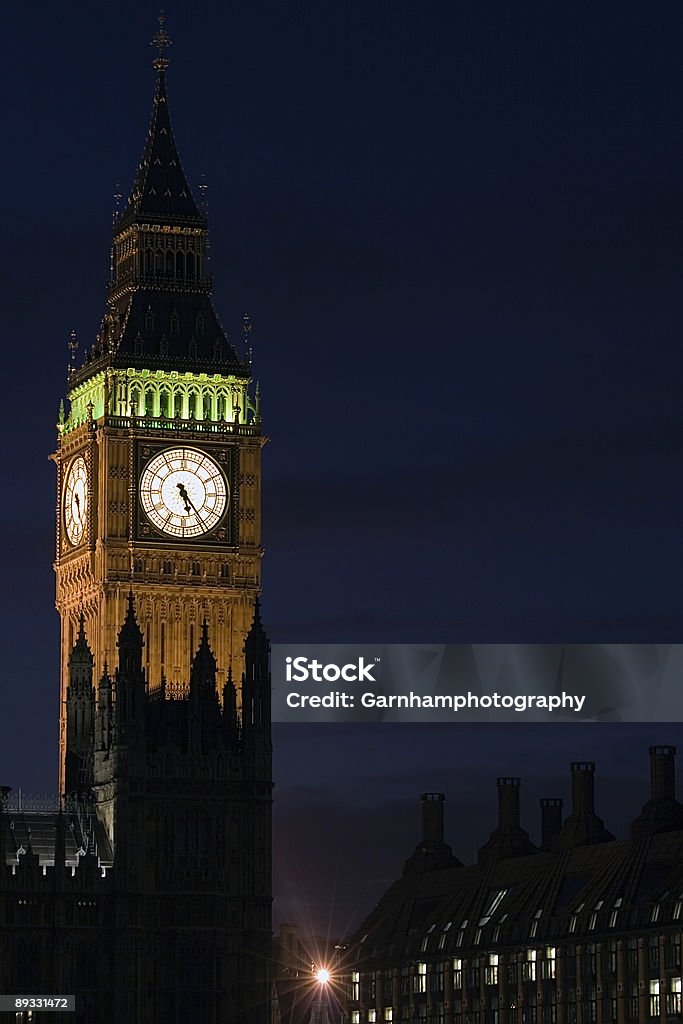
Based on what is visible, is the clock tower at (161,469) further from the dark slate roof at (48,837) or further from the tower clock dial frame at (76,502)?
the dark slate roof at (48,837)

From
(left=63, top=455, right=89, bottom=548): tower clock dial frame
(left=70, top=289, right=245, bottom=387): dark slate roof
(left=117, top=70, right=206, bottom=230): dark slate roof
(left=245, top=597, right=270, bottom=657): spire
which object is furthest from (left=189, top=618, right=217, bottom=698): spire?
(left=117, top=70, right=206, bottom=230): dark slate roof

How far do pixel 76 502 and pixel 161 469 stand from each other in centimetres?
680

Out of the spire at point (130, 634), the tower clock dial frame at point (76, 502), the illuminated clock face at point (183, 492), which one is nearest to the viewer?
the spire at point (130, 634)

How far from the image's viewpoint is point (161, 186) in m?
195

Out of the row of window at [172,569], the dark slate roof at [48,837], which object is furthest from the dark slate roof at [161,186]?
the dark slate roof at [48,837]

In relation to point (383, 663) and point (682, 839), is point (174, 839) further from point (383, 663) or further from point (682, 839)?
point (383, 663)

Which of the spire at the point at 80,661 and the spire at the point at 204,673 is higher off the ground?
the spire at the point at 80,661

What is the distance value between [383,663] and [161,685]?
6707 centimetres

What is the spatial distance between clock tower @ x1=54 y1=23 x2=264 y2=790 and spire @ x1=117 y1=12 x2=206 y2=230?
118 millimetres

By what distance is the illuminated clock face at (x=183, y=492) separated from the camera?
18838 cm

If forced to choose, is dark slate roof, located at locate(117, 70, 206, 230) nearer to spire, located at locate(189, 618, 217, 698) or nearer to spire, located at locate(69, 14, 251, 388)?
spire, located at locate(69, 14, 251, 388)

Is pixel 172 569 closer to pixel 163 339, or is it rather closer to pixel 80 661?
pixel 80 661

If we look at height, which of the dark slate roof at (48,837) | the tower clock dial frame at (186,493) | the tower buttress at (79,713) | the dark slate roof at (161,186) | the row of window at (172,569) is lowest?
the dark slate roof at (48,837)

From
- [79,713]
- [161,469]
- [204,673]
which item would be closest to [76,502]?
[161,469]
